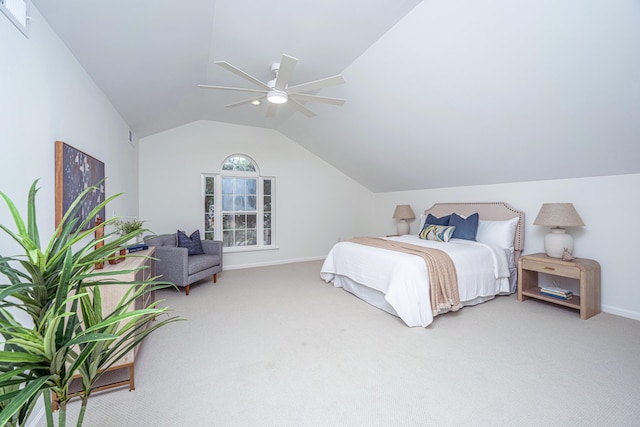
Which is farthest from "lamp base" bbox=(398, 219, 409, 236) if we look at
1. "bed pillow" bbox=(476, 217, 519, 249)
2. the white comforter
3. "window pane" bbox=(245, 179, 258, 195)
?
"window pane" bbox=(245, 179, 258, 195)

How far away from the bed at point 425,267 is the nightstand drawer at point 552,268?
0.85ft

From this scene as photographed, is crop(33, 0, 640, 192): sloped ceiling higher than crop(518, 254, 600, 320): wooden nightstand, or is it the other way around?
crop(33, 0, 640, 192): sloped ceiling

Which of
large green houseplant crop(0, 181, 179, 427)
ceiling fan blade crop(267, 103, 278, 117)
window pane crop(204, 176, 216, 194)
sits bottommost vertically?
large green houseplant crop(0, 181, 179, 427)

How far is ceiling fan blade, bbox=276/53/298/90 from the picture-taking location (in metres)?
2.11

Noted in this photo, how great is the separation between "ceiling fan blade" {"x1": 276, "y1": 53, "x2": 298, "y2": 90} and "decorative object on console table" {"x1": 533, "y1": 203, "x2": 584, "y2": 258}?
3205mm

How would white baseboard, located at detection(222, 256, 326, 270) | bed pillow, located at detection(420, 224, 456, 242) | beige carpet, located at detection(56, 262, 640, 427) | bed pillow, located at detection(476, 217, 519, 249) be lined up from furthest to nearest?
white baseboard, located at detection(222, 256, 326, 270)
bed pillow, located at detection(420, 224, 456, 242)
bed pillow, located at detection(476, 217, 519, 249)
beige carpet, located at detection(56, 262, 640, 427)

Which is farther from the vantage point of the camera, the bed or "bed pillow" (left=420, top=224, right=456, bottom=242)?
"bed pillow" (left=420, top=224, right=456, bottom=242)

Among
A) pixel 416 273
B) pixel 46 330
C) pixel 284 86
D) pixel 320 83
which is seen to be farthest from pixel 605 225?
pixel 46 330

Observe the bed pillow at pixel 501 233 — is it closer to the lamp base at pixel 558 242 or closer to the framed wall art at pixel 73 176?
the lamp base at pixel 558 242

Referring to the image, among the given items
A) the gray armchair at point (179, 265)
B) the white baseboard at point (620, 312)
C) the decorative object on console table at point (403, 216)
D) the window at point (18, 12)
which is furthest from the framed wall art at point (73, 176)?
the white baseboard at point (620, 312)

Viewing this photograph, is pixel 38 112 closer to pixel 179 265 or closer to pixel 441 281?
pixel 179 265

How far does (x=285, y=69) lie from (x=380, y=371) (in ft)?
8.03

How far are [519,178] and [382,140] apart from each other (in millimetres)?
1954

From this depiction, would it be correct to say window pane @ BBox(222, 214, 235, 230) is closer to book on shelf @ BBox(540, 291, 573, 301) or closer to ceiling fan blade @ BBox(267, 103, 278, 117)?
ceiling fan blade @ BBox(267, 103, 278, 117)
